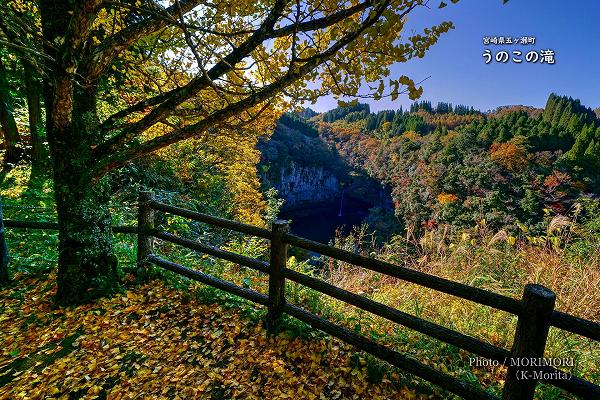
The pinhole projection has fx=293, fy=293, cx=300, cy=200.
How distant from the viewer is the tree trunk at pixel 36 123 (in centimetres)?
917

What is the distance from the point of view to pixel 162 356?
3.41 metres

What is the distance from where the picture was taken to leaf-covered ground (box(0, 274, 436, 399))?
297 cm

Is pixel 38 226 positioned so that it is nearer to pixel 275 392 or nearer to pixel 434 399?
pixel 275 392

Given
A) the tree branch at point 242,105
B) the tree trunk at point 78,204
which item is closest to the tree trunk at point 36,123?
the tree trunk at point 78,204

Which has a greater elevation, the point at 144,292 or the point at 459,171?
the point at 459,171

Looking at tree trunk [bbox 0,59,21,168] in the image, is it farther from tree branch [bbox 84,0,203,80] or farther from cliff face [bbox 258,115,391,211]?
cliff face [bbox 258,115,391,211]

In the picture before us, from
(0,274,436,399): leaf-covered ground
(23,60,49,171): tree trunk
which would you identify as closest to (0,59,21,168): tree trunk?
(23,60,49,171): tree trunk

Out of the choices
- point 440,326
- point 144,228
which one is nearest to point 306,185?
point 144,228

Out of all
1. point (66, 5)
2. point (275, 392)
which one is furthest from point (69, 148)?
point (275, 392)

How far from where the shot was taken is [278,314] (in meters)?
3.64

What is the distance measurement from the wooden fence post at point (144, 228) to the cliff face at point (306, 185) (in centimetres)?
5858

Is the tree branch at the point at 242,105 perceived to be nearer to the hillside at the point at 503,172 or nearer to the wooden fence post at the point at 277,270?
the wooden fence post at the point at 277,270

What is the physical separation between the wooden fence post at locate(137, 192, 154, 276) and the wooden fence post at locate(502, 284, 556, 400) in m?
4.76

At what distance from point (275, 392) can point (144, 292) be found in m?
2.78
